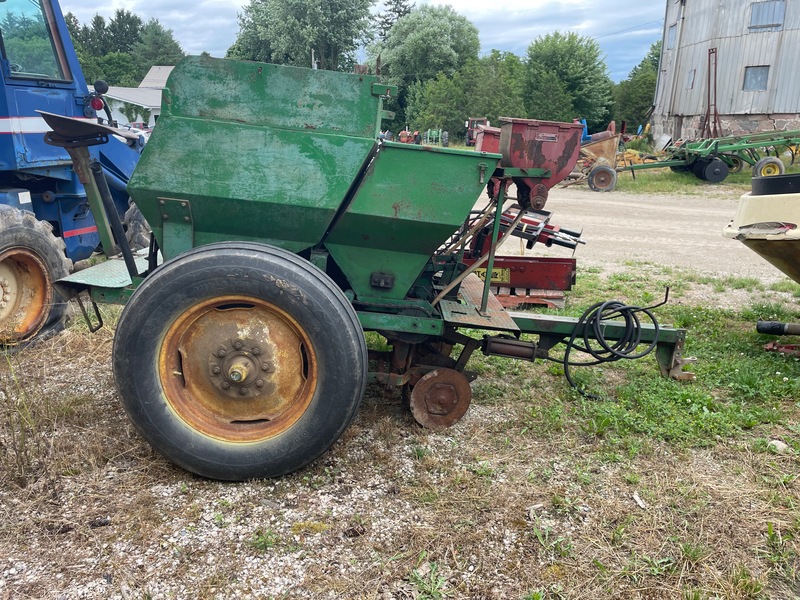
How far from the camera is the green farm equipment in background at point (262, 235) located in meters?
3.09

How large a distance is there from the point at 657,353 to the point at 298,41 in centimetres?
3155

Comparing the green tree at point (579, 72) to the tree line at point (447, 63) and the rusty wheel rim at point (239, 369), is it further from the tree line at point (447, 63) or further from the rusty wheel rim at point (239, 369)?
the rusty wheel rim at point (239, 369)

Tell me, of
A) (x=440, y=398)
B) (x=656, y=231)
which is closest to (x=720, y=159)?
(x=656, y=231)

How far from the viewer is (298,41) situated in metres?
32.6

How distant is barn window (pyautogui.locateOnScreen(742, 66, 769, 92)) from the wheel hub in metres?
24.2

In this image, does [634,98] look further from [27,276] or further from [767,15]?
[27,276]

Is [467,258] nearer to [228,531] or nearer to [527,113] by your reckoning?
[228,531]

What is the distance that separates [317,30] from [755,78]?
19268 mm

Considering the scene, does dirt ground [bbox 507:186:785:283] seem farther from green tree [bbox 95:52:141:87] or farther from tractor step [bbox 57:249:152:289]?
green tree [bbox 95:52:141:87]

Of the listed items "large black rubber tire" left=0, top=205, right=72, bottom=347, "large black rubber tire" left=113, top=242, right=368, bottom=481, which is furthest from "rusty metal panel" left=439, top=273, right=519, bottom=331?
"large black rubber tire" left=0, top=205, right=72, bottom=347

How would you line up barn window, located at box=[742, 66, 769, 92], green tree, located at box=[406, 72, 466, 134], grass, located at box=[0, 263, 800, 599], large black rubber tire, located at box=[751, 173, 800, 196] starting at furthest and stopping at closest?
green tree, located at box=[406, 72, 466, 134], barn window, located at box=[742, 66, 769, 92], large black rubber tire, located at box=[751, 173, 800, 196], grass, located at box=[0, 263, 800, 599]

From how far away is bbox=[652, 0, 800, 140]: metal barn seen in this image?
2180 cm

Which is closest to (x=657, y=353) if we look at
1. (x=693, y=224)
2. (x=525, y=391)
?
(x=525, y=391)

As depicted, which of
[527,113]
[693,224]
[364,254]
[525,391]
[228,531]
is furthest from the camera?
[527,113]
